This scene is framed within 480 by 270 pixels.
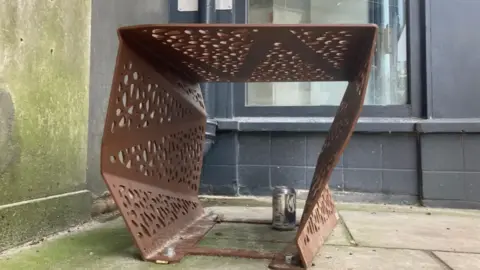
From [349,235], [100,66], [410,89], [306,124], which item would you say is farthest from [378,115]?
[100,66]

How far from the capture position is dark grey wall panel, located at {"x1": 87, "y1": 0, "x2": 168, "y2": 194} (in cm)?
145

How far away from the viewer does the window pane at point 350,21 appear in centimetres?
219

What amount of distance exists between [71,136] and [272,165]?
1130 millimetres

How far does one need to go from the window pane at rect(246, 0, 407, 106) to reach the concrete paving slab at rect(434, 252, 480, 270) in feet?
3.98

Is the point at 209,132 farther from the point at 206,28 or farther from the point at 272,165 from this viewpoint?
the point at 206,28

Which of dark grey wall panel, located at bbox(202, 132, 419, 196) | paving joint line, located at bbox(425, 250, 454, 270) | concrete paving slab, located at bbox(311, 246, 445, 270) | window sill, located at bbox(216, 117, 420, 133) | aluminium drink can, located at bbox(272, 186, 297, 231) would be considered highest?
window sill, located at bbox(216, 117, 420, 133)

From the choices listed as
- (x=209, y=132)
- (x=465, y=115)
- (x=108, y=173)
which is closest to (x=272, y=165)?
(x=209, y=132)

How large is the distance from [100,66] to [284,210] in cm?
86

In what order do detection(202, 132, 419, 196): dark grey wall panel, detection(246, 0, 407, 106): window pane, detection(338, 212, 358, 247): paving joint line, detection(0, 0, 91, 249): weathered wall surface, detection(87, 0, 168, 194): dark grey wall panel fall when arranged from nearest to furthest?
1. detection(0, 0, 91, 249): weathered wall surface
2. detection(338, 212, 358, 247): paving joint line
3. detection(87, 0, 168, 194): dark grey wall panel
4. detection(202, 132, 419, 196): dark grey wall panel
5. detection(246, 0, 407, 106): window pane

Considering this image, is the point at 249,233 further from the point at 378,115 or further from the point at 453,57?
the point at 453,57

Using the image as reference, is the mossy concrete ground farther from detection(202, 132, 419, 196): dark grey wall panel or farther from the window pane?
the window pane

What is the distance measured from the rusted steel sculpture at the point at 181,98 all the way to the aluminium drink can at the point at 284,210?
115 millimetres

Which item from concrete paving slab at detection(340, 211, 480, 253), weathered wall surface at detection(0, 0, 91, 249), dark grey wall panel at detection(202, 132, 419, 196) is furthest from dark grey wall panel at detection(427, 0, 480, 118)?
weathered wall surface at detection(0, 0, 91, 249)

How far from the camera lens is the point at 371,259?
101cm
